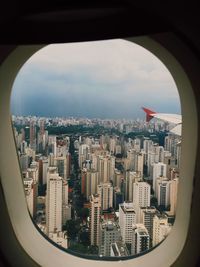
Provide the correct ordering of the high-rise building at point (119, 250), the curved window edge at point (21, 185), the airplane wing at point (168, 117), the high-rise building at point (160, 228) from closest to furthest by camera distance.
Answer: the curved window edge at point (21, 185) < the airplane wing at point (168, 117) < the high-rise building at point (160, 228) < the high-rise building at point (119, 250)

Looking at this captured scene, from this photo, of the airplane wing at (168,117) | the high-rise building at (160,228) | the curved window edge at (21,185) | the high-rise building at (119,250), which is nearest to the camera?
the curved window edge at (21,185)

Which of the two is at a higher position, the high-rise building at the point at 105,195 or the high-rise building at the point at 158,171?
the high-rise building at the point at 158,171

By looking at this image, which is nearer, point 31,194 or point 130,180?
point 130,180

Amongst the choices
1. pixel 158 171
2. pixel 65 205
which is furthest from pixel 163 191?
pixel 65 205

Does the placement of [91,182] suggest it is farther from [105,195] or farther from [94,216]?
[94,216]

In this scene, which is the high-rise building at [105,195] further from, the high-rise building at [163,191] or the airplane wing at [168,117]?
the airplane wing at [168,117]

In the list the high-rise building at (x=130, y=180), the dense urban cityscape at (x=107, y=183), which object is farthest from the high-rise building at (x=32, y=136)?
the high-rise building at (x=130, y=180)
